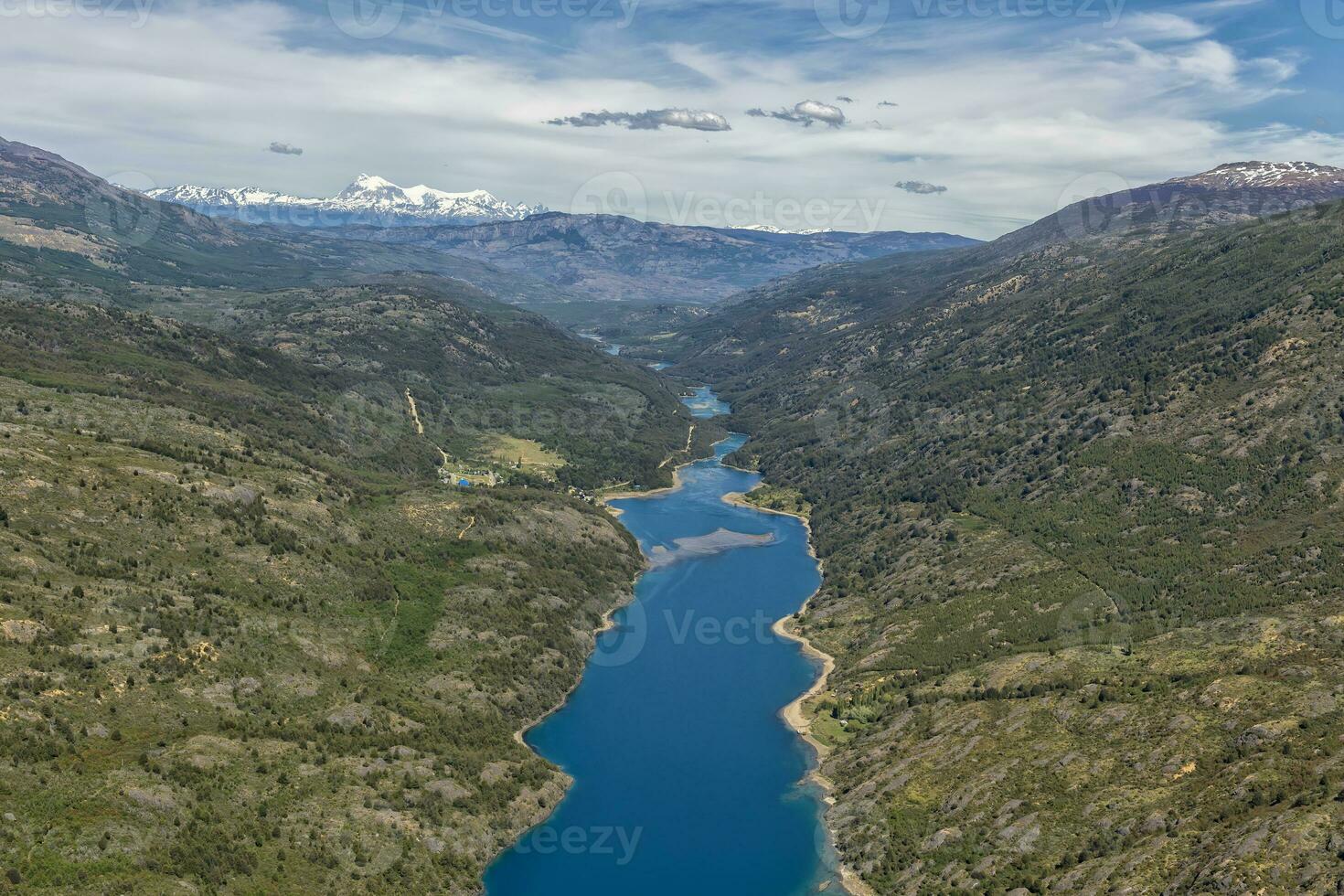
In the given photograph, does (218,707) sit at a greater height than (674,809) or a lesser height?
greater

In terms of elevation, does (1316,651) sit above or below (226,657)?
above

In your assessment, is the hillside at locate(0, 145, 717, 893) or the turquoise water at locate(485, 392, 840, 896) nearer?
the hillside at locate(0, 145, 717, 893)

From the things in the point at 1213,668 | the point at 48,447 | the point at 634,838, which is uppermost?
the point at 48,447

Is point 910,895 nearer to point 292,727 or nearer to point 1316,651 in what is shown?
point 1316,651

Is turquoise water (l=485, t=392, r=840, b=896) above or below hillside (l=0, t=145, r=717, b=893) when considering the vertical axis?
below

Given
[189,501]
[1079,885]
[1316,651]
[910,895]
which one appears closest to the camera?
[1079,885]

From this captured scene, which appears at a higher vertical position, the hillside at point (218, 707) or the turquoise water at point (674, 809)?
the hillside at point (218, 707)

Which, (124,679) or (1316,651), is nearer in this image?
(124,679)

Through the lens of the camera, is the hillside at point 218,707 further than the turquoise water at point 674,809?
No

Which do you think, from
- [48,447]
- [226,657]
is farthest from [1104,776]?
[48,447]

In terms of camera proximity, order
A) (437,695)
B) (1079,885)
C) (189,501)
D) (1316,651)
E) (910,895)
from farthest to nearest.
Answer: (189,501)
(437,695)
(1316,651)
(910,895)
(1079,885)

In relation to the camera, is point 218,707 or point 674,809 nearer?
point 218,707
